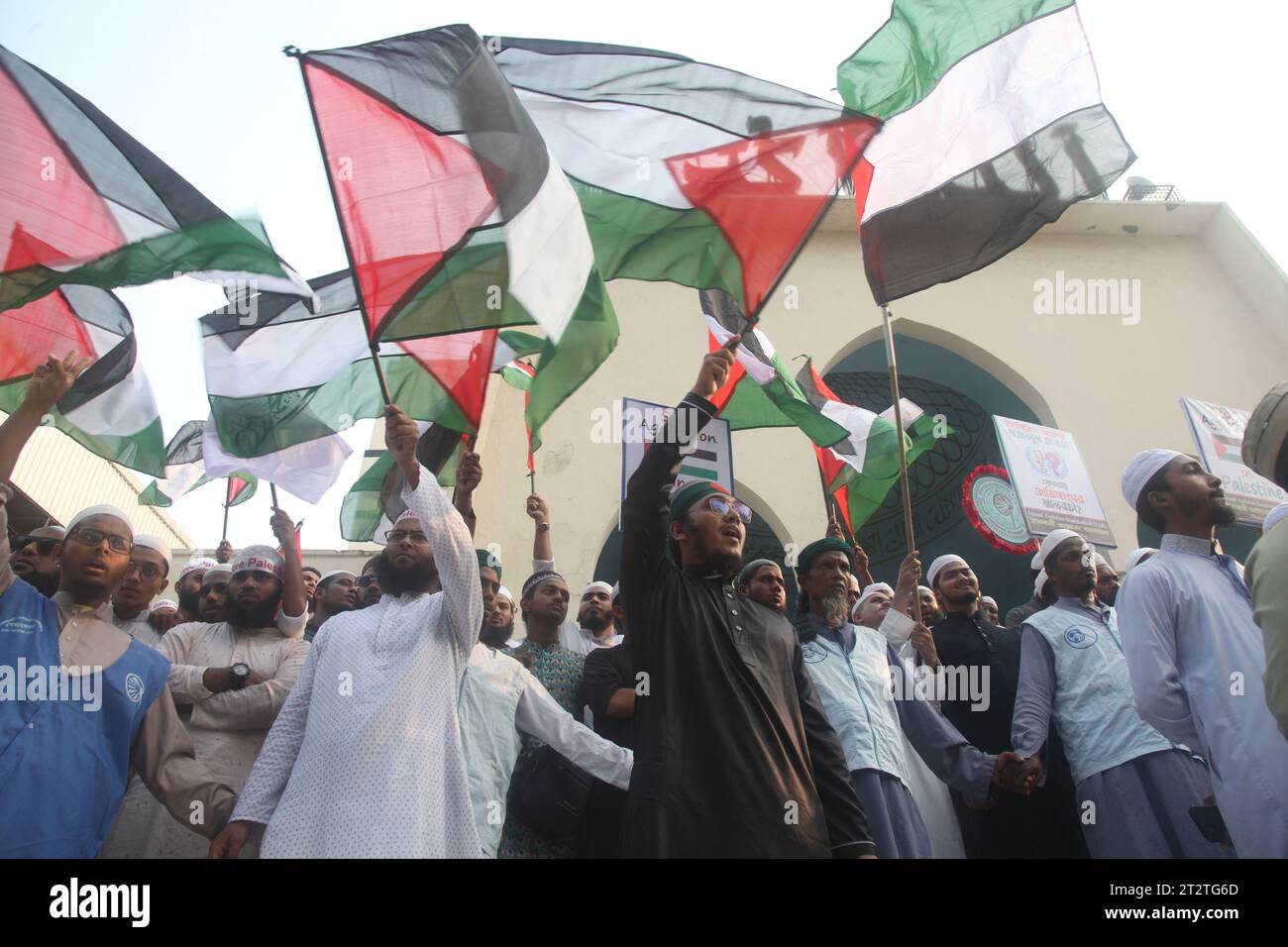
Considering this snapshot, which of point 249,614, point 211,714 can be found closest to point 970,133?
point 249,614

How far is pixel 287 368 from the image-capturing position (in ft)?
16.2

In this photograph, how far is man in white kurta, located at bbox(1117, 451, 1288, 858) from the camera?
8.64ft

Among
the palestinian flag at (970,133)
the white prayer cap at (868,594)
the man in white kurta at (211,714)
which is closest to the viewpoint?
the man in white kurta at (211,714)

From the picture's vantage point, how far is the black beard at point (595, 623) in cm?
503

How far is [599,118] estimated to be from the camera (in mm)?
3951

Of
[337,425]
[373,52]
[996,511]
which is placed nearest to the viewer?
[373,52]

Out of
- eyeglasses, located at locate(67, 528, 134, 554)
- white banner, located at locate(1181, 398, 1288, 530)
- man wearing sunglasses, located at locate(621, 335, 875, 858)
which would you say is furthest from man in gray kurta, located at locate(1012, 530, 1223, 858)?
white banner, located at locate(1181, 398, 1288, 530)

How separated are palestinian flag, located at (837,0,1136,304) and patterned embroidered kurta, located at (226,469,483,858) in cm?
270

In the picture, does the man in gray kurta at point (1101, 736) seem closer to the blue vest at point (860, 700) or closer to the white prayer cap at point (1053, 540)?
the white prayer cap at point (1053, 540)

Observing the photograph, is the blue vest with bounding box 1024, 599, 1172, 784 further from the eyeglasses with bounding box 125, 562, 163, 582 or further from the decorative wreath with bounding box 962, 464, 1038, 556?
the decorative wreath with bounding box 962, 464, 1038, 556

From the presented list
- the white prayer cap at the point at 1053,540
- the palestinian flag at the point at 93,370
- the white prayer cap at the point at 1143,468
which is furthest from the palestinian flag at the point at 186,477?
the white prayer cap at the point at 1143,468
